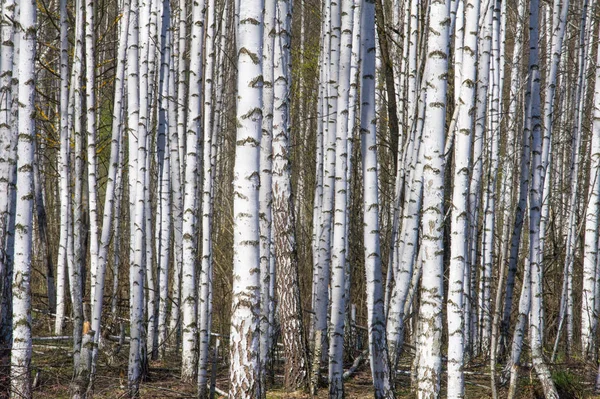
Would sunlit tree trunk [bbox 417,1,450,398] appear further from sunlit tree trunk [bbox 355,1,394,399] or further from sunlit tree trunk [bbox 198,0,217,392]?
sunlit tree trunk [bbox 198,0,217,392]

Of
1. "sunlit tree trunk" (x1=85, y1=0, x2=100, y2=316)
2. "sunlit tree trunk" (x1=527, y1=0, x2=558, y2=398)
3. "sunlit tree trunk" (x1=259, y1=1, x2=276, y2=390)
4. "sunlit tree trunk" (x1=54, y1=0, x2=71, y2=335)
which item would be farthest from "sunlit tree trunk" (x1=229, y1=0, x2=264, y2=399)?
"sunlit tree trunk" (x1=54, y1=0, x2=71, y2=335)

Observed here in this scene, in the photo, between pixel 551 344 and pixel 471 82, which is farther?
pixel 551 344

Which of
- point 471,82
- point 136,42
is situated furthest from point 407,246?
point 136,42

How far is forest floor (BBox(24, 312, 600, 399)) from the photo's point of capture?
701cm

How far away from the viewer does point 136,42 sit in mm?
6863

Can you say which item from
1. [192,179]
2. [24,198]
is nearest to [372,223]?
[192,179]

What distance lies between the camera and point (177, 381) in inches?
310

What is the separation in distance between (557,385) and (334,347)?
3045 mm

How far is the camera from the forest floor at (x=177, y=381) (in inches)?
276

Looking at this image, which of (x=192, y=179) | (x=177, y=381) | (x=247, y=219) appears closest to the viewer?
(x=247, y=219)

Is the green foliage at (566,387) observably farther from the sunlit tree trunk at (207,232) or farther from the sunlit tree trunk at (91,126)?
the sunlit tree trunk at (91,126)

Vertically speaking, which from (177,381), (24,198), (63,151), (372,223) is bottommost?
(177,381)

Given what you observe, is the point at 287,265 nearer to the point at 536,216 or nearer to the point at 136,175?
the point at 136,175

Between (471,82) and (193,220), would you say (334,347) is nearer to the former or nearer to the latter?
(193,220)
